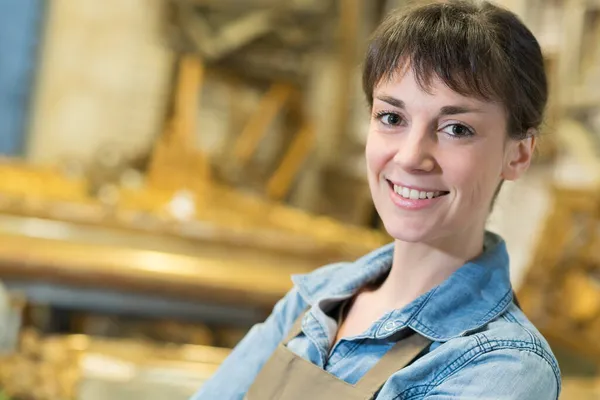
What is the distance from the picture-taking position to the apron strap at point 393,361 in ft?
3.10

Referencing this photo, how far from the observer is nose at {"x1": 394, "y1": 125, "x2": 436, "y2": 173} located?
0.94m

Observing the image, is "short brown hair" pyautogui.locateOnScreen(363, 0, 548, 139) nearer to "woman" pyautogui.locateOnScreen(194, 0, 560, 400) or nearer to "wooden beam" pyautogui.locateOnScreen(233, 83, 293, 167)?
"woman" pyautogui.locateOnScreen(194, 0, 560, 400)

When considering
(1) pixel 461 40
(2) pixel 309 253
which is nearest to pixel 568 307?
(2) pixel 309 253

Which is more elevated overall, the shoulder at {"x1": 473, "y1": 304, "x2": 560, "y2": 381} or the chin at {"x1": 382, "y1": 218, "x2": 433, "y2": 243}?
the chin at {"x1": 382, "y1": 218, "x2": 433, "y2": 243}

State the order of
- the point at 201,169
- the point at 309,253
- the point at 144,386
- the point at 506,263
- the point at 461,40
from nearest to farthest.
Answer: the point at 461,40
the point at 506,263
the point at 144,386
the point at 309,253
the point at 201,169

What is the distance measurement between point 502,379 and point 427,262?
229 millimetres

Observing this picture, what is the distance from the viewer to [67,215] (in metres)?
2.68

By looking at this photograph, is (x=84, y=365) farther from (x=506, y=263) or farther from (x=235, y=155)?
(x=235, y=155)

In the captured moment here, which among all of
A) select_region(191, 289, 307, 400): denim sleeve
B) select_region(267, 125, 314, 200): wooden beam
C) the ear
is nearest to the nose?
the ear

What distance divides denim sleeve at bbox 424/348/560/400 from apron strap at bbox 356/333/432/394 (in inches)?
2.5

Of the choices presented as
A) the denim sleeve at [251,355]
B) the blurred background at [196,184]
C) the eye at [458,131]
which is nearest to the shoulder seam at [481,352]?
the eye at [458,131]

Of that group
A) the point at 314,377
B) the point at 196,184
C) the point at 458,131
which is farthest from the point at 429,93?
the point at 196,184

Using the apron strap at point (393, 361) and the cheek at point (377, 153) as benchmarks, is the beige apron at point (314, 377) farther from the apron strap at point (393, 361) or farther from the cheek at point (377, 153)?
the cheek at point (377, 153)

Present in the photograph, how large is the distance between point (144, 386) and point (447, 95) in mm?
1323
